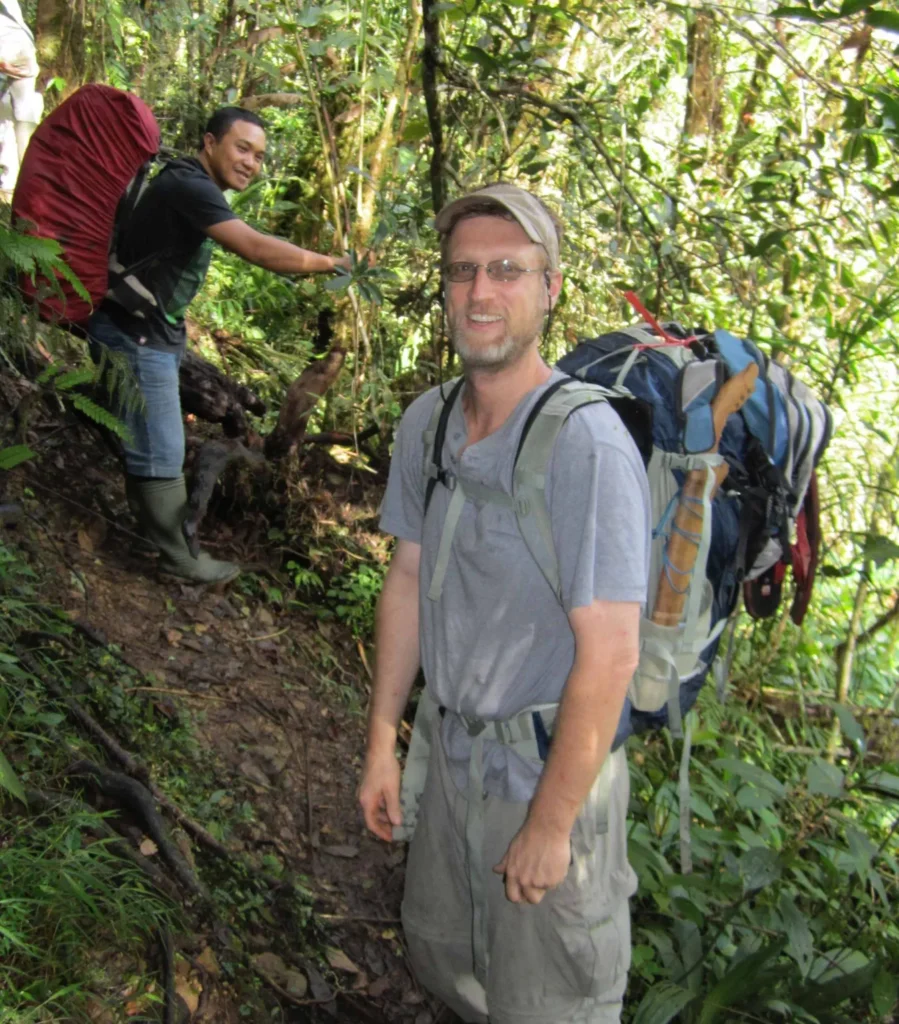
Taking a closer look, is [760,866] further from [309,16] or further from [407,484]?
[309,16]

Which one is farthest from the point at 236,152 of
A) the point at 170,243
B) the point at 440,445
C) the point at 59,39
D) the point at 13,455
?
the point at 59,39

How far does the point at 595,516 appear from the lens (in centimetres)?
193

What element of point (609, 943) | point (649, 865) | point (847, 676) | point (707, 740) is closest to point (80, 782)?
point (609, 943)

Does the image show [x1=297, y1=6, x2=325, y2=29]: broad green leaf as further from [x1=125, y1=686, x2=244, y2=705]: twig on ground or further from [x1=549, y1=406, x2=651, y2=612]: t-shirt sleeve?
[x1=125, y1=686, x2=244, y2=705]: twig on ground

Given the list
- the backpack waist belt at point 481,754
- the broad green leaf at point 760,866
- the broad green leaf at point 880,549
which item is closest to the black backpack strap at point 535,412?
the backpack waist belt at point 481,754

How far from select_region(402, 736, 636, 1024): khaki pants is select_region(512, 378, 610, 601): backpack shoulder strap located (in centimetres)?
66

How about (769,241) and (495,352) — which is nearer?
(495,352)

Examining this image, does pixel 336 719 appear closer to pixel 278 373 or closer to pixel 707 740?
pixel 707 740

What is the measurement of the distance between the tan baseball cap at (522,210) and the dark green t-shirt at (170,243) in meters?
1.87

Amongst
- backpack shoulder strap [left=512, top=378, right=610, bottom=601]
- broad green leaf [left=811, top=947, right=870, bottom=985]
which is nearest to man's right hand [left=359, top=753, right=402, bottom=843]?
backpack shoulder strap [left=512, top=378, right=610, bottom=601]

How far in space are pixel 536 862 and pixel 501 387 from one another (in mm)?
1083

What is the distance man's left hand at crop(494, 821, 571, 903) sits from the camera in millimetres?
2012

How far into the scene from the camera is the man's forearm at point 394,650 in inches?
99.7

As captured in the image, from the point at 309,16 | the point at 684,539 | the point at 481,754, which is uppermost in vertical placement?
the point at 309,16
